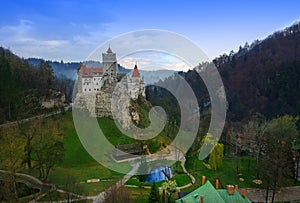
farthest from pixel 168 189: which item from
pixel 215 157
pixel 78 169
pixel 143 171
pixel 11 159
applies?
pixel 215 157

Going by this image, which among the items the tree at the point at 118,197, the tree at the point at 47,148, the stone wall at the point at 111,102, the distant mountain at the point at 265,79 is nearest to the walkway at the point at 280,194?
the tree at the point at 118,197

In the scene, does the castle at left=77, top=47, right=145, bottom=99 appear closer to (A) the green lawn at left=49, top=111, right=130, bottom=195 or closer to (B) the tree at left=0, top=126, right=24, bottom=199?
(A) the green lawn at left=49, top=111, right=130, bottom=195

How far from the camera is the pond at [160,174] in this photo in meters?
29.2

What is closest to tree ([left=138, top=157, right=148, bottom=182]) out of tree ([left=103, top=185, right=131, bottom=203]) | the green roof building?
the green roof building

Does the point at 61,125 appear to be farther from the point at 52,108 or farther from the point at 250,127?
the point at 250,127

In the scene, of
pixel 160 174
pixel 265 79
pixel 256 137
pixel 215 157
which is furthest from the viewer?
pixel 265 79

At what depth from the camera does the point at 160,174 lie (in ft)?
Result: 100

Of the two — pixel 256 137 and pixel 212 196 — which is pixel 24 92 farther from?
pixel 212 196

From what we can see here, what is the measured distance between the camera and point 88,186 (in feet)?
83.3

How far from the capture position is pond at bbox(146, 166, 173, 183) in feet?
95.6

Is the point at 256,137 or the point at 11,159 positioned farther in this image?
the point at 256,137

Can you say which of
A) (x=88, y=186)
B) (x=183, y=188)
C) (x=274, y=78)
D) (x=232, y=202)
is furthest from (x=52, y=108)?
(x=274, y=78)

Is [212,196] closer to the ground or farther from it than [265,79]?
closer to the ground

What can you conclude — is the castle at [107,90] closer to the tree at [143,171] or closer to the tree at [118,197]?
the tree at [143,171]
